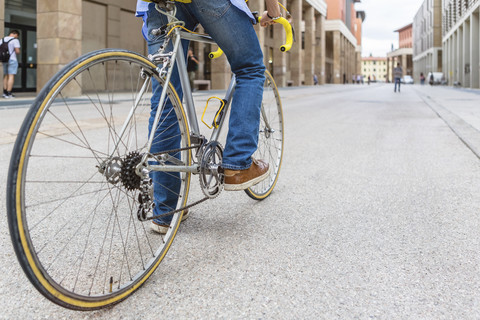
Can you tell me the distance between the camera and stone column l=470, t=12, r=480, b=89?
3722cm

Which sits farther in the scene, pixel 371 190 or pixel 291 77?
pixel 291 77

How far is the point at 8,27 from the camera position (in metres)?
18.1

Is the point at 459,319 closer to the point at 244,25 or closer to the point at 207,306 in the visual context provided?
the point at 207,306

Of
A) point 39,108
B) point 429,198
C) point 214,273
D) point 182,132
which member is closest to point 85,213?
point 182,132

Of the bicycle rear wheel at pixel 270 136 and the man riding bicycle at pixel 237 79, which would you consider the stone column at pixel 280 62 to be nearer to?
the bicycle rear wheel at pixel 270 136

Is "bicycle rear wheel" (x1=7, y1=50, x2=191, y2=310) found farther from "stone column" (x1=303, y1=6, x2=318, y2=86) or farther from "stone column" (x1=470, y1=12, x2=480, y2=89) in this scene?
"stone column" (x1=303, y1=6, x2=318, y2=86)

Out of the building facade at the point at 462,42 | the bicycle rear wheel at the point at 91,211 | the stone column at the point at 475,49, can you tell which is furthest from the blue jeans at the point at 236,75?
the stone column at the point at 475,49

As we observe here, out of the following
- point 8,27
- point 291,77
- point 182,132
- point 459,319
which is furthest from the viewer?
point 291,77

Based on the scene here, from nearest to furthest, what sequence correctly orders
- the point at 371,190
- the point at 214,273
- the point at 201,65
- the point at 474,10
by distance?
1. the point at 214,273
2. the point at 371,190
3. the point at 201,65
4. the point at 474,10

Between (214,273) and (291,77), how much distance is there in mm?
44264

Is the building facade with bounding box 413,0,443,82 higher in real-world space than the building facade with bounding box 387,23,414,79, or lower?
lower

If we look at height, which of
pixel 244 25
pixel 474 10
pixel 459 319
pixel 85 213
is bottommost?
pixel 459 319

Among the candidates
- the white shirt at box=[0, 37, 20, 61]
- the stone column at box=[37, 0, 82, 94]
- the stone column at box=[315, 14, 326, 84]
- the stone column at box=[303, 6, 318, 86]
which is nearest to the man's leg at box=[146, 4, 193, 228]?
the white shirt at box=[0, 37, 20, 61]

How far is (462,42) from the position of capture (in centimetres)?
4466
